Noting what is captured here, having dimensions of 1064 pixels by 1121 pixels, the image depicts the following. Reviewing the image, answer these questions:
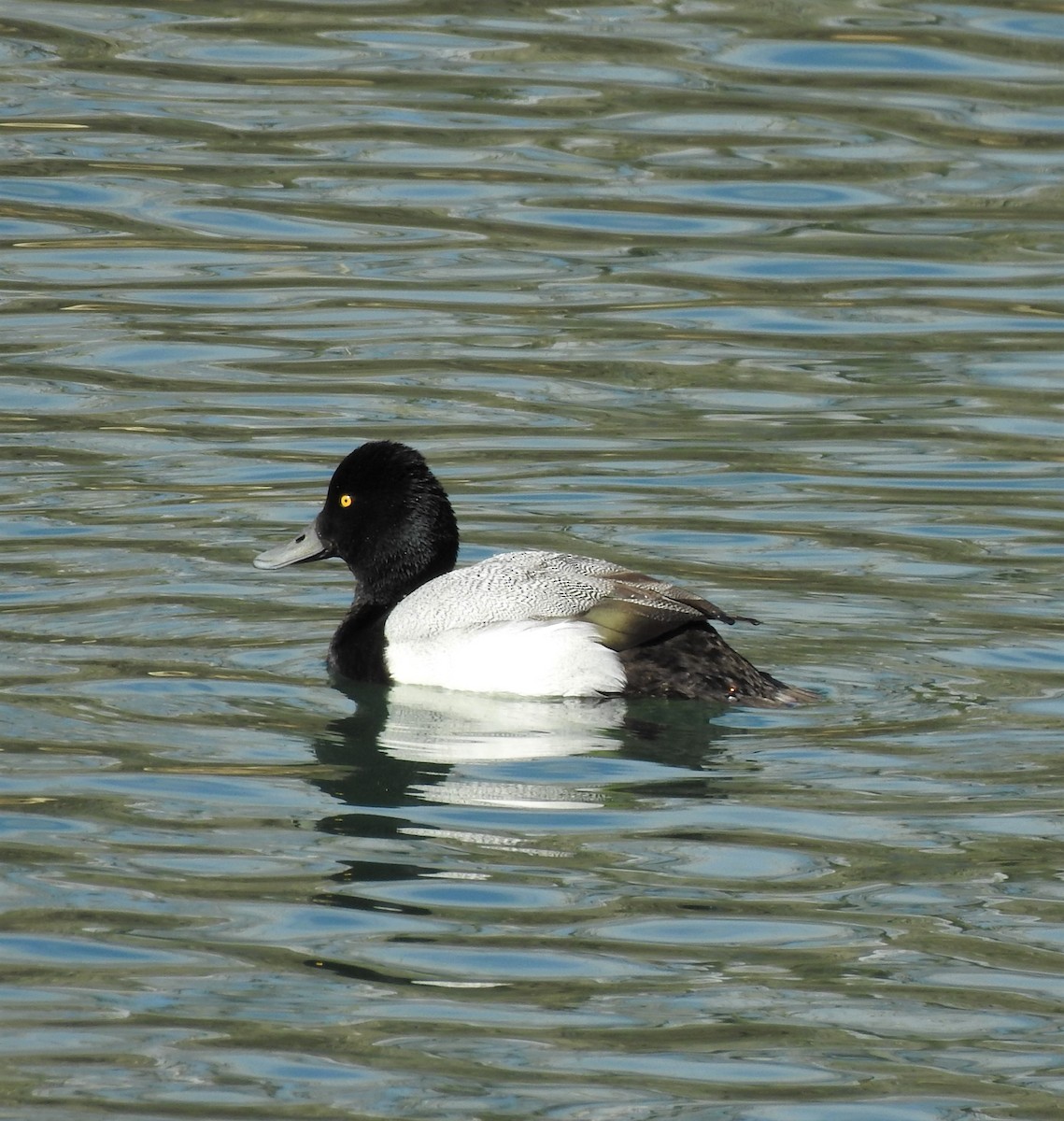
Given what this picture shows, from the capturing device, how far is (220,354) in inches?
548

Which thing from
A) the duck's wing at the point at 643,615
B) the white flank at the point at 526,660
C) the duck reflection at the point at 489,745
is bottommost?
the duck reflection at the point at 489,745

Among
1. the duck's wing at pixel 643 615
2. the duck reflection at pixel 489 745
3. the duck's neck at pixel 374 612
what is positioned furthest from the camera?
the duck's neck at pixel 374 612

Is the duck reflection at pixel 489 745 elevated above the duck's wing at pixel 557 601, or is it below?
below

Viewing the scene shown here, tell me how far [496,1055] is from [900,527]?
5.53 metres

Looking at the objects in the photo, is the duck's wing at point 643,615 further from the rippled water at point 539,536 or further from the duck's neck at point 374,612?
the duck's neck at point 374,612

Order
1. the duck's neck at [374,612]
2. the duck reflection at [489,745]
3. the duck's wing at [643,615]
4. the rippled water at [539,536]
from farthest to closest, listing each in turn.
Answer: the duck's neck at [374,612] → the duck's wing at [643,615] → the duck reflection at [489,745] → the rippled water at [539,536]

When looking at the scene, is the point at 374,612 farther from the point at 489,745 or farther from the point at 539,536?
the point at 539,536

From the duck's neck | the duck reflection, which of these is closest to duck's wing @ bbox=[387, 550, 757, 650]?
the duck's neck

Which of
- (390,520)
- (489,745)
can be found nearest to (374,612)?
(390,520)

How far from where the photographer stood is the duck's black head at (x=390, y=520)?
9.95m

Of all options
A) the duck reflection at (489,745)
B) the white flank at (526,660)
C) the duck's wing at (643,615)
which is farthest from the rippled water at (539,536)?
the duck's wing at (643,615)

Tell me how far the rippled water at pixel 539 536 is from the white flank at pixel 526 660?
13cm

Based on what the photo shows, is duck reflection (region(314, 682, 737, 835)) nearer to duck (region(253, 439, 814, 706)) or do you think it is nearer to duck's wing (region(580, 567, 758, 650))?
duck (region(253, 439, 814, 706))

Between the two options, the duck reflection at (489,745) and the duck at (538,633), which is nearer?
the duck reflection at (489,745)
